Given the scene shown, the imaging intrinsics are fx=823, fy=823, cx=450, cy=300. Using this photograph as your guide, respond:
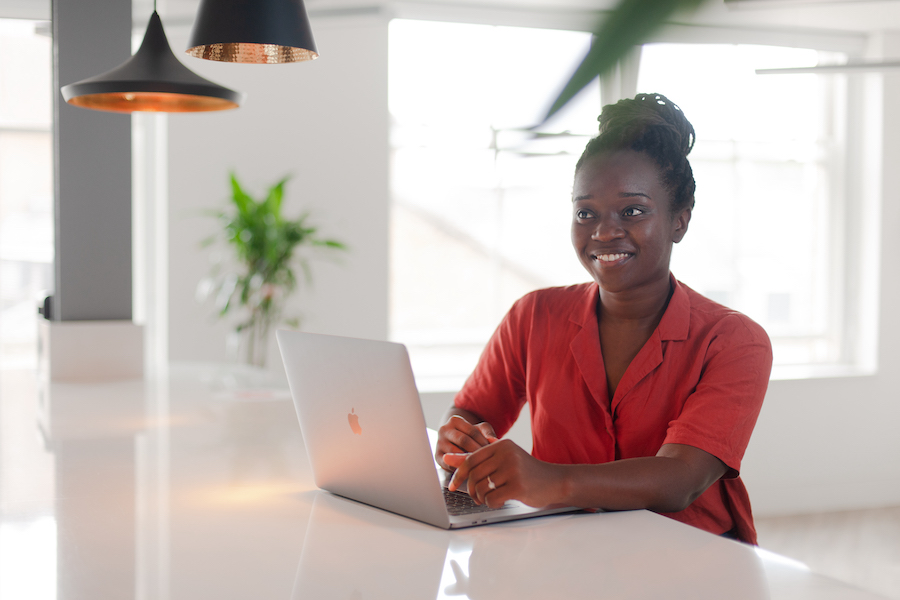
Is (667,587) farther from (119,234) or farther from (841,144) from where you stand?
(841,144)

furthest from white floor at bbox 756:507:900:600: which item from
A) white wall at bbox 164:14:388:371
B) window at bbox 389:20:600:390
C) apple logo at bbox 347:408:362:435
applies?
apple logo at bbox 347:408:362:435

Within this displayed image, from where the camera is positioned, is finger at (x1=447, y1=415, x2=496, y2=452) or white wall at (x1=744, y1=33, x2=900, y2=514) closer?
finger at (x1=447, y1=415, x2=496, y2=452)

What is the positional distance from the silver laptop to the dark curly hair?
667 mm

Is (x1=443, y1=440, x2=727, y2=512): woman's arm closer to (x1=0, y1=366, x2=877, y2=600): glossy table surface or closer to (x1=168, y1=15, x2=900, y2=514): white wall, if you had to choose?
(x1=0, y1=366, x2=877, y2=600): glossy table surface

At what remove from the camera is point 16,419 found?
6.85 ft

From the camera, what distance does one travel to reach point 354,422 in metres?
1.22

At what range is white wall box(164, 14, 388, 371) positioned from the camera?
516 cm

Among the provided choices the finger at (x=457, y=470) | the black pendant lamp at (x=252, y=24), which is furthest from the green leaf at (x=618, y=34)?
the finger at (x=457, y=470)

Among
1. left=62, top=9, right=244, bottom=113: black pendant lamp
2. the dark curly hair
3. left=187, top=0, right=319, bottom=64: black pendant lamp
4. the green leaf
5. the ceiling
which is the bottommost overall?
the dark curly hair

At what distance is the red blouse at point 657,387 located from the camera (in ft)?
4.44

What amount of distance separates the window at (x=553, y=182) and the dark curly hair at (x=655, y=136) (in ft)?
13.7

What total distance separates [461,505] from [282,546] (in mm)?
279

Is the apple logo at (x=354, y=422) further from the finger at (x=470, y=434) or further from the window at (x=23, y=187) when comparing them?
the window at (x=23, y=187)

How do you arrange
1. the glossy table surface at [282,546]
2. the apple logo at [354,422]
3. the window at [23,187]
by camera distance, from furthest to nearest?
1. the window at [23,187]
2. the apple logo at [354,422]
3. the glossy table surface at [282,546]
